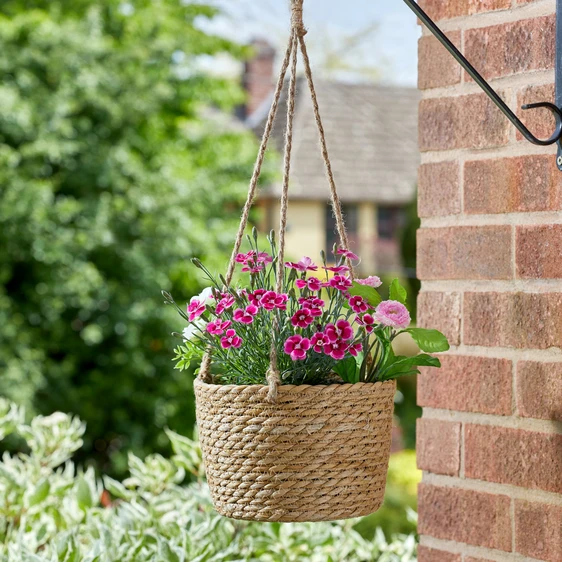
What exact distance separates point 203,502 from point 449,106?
120 centimetres

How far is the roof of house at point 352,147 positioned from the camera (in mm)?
14328

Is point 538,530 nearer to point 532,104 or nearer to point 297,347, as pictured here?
point 297,347

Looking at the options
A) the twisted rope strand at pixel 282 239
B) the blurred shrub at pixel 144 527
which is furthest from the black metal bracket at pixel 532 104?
the blurred shrub at pixel 144 527

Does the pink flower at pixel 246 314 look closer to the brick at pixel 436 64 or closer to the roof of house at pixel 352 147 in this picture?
the brick at pixel 436 64

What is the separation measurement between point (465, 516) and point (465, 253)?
1.44 ft

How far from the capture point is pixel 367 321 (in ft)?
3.89

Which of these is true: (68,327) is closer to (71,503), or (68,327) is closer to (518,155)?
(71,503)

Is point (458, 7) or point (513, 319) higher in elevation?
point (458, 7)

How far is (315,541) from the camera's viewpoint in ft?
A: 6.78

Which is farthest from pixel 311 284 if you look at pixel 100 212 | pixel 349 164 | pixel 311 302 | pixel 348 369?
pixel 349 164

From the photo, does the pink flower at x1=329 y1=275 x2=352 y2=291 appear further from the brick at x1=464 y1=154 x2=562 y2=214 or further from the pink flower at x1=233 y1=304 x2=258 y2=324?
the brick at x1=464 y1=154 x2=562 y2=214

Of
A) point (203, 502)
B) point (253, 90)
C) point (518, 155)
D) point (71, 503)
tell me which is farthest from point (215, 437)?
point (253, 90)

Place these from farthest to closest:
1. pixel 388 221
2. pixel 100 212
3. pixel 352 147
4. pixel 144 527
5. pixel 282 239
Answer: pixel 388 221
pixel 352 147
pixel 100 212
pixel 144 527
pixel 282 239

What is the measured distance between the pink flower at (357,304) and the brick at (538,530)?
1.35ft
